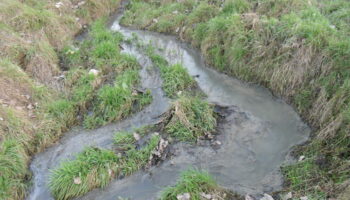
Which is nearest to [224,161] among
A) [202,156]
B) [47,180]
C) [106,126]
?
[202,156]

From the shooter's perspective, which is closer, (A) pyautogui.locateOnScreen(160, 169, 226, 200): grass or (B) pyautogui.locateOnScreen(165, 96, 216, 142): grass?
(A) pyautogui.locateOnScreen(160, 169, 226, 200): grass

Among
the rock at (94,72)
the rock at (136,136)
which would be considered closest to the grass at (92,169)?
the rock at (136,136)

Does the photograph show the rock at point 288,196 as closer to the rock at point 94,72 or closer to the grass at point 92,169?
the grass at point 92,169

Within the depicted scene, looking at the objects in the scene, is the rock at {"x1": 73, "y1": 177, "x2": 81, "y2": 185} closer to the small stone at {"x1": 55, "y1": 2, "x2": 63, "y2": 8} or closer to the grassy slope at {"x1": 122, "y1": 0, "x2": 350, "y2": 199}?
the grassy slope at {"x1": 122, "y1": 0, "x2": 350, "y2": 199}

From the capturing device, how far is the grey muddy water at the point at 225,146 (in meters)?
5.93

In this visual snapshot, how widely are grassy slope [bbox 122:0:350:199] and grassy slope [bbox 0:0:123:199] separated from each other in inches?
155

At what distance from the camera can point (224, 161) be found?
636cm

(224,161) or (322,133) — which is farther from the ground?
(322,133)

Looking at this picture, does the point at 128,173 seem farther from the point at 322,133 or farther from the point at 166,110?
the point at 322,133

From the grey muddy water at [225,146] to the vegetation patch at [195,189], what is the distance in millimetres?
356

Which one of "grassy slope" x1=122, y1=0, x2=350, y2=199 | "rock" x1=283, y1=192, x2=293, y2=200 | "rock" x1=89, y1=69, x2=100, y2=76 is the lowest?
"rock" x1=89, y1=69, x2=100, y2=76

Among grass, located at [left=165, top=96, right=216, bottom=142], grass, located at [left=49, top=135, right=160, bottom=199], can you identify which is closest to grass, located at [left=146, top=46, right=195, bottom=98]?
grass, located at [left=165, top=96, right=216, bottom=142]

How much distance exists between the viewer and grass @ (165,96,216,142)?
687 cm

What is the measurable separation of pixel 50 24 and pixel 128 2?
4.45m
